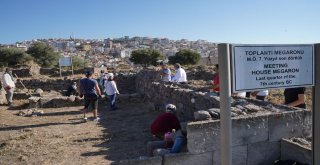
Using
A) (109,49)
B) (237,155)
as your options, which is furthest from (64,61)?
(109,49)

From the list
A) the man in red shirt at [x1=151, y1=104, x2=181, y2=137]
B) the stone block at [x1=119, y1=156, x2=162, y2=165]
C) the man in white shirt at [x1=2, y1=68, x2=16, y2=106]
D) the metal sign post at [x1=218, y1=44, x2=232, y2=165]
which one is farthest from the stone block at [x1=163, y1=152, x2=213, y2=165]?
the man in white shirt at [x1=2, y1=68, x2=16, y2=106]

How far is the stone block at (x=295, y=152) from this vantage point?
494 cm

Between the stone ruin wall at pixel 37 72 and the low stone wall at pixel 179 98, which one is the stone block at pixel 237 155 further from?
the stone ruin wall at pixel 37 72

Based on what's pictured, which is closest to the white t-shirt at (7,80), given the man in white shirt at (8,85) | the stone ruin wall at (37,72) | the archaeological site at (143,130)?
the man in white shirt at (8,85)

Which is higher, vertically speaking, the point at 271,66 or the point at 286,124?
the point at 271,66

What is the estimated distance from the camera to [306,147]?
506 cm

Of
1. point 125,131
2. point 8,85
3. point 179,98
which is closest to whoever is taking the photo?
point 125,131

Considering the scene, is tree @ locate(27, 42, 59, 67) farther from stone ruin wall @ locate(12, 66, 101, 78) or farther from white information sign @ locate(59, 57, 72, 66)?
white information sign @ locate(59, 57, 72, 66)

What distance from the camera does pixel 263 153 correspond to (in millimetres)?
5457

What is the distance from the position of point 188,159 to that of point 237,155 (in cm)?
78

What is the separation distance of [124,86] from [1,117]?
750cm

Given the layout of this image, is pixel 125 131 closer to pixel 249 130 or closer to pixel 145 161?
pixel 145 161

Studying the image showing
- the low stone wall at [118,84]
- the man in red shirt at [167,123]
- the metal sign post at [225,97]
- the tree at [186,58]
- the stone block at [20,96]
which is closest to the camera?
the metal sign post at [225,97]

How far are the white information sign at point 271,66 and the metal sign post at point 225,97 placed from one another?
0.08m
